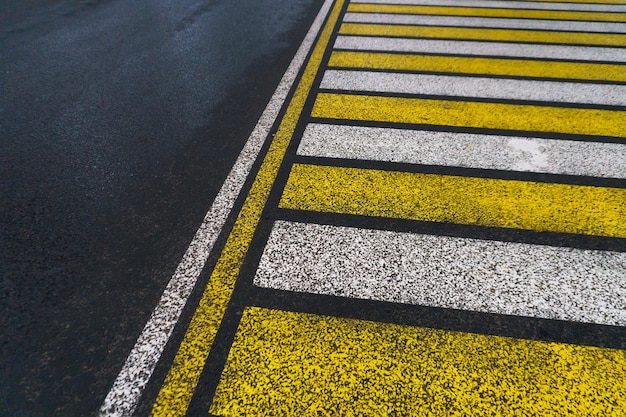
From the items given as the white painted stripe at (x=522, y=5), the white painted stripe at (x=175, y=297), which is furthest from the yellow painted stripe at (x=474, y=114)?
the white painted stripe at (x=522, y=5)

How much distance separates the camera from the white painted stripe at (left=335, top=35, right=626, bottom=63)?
525 centimetres

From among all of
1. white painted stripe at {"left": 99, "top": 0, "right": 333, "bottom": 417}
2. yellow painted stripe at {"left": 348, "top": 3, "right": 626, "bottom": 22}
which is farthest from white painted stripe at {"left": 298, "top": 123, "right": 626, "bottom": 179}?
yellow painted stripe at {"left": 348, "top": 3, "right": 626, "bottom": 22}

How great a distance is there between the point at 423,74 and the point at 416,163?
6.62 feet

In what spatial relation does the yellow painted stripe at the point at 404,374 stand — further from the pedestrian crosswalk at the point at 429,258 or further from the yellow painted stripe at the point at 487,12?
the yellow painted stripe at the point at 487,12

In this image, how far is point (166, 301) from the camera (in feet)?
7.11

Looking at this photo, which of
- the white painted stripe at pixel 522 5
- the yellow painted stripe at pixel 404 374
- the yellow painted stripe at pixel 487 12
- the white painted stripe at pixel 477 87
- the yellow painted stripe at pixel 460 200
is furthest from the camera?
the white painted stripe at pixel 522 5

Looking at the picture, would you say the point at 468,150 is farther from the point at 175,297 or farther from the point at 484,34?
the point at 484,34

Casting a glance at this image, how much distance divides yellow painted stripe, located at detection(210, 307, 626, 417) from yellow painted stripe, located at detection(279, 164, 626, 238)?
931mm

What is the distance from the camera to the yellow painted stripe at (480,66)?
4762mm

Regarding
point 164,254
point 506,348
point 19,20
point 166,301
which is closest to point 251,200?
point 164,254

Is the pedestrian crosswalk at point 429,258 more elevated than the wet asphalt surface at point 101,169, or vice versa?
the pedestrian crosswalk at point 429,258

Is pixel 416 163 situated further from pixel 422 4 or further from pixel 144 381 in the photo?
pixel 422 4

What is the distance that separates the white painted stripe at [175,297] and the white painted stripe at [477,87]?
1.45 m

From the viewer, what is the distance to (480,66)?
4965 mm
